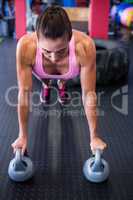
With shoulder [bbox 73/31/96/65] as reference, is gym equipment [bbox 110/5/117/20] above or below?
below

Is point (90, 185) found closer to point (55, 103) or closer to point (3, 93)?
point (55, 103)

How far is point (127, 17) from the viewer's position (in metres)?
3.16

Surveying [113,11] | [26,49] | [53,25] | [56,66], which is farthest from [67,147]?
[113,11]

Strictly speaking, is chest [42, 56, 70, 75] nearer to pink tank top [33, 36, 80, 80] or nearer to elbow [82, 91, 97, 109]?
pink tank top [33, 36, 80, 80]

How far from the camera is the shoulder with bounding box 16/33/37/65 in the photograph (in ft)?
3.08

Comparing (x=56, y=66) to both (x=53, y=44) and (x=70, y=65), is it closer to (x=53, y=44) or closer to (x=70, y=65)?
(x=70, y=65)

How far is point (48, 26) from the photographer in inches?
31.2

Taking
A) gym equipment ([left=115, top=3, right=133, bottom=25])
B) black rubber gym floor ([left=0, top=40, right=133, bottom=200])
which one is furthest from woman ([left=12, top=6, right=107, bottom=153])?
gym equipment ([left=115, top=3, right=133, bottom=25])

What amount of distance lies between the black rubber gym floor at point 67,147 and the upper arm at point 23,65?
331 millimetres

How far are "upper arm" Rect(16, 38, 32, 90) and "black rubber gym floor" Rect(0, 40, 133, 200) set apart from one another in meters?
0.33

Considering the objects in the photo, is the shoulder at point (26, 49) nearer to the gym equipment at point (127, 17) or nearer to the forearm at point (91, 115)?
the forearm at point (91, 115)

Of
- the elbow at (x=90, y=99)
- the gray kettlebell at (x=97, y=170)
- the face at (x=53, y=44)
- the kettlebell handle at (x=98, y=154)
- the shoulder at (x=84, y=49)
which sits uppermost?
the face at (x=53, y=44)

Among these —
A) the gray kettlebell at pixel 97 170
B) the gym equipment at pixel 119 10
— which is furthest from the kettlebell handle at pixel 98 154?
the gym equipment at pixel 119 10

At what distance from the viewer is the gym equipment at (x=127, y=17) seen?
3.12 metres
